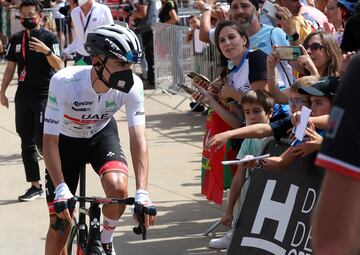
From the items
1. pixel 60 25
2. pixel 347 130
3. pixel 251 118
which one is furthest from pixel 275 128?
pixel 60 25

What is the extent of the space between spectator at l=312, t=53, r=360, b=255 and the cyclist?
8.29 ft

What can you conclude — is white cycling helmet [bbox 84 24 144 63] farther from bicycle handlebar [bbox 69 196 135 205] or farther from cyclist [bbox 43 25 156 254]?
bicycle handlebar [bbox 69 196 135 205]

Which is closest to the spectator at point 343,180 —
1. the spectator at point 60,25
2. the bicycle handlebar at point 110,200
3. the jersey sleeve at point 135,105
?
the bicycle handlebar at point 110,200

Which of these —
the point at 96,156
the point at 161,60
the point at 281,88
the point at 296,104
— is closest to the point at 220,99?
the point at 281,88

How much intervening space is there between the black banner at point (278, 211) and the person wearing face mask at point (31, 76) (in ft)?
12.7

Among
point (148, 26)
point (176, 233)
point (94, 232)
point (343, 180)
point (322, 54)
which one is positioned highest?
point (343, 180)

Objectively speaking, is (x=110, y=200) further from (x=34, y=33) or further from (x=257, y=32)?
(x=34, y=33)

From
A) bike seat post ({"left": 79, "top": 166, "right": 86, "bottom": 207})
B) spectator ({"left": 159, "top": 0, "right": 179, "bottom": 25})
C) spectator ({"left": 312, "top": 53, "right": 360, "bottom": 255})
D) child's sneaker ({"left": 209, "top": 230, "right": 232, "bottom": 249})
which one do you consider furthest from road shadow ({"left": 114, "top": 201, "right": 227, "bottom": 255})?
spectator ({"left": 159, "top": 0, "right": 179, "bottom": 25})

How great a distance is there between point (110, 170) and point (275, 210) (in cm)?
110

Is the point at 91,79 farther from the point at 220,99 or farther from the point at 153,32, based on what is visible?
the point at 153,32

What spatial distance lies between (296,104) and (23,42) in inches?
184

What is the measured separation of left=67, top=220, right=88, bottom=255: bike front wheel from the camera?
205 inches

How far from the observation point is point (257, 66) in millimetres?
6891

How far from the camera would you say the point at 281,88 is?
6.83 metres
